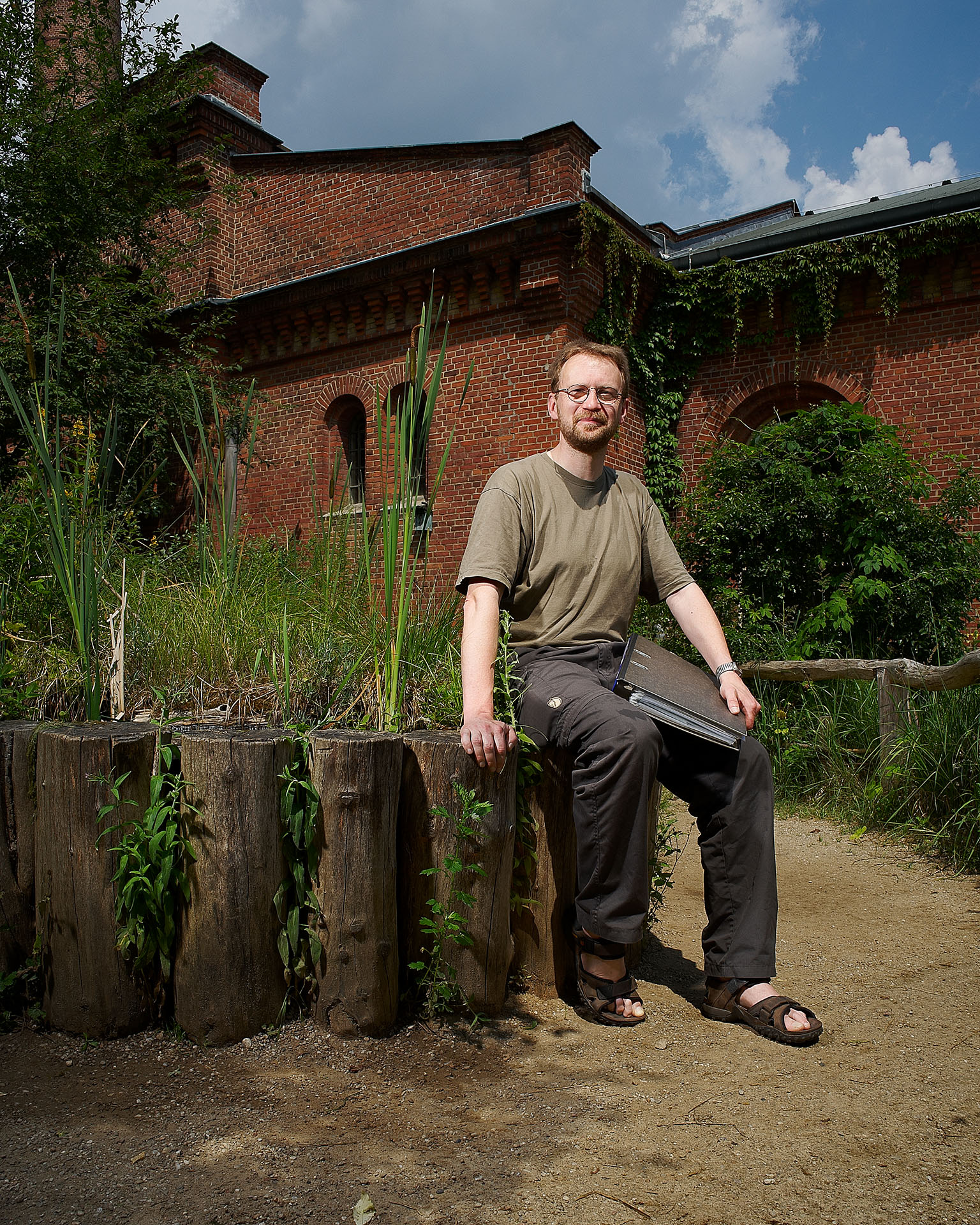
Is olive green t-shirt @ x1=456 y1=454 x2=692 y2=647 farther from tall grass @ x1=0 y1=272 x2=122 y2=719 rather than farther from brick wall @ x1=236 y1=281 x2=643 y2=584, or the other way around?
brick wall @ x1=236 y1=281 x2=643 y2=584

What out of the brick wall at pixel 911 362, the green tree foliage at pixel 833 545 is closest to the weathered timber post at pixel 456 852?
the green tree foliage at pixel 833 545

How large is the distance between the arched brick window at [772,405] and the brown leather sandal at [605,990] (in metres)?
8.34

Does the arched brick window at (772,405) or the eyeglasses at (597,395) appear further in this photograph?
the arched brick window at (772,405)

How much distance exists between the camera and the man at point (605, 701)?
7.27ft

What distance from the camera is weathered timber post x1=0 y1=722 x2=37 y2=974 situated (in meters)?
2.34

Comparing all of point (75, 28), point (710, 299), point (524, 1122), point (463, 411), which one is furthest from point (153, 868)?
point (75, 28)

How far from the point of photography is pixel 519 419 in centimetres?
940

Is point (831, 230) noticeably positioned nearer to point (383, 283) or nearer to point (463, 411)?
point (463, 411)

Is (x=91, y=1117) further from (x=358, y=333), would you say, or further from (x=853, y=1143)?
(x=358, y=333)

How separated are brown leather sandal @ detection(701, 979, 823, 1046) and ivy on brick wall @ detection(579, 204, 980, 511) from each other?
790cm

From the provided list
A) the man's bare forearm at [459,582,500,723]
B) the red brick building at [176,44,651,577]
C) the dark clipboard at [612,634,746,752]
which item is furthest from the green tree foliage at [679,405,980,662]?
the man's bare forearm at [459,582,500,723]

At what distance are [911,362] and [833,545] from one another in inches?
120

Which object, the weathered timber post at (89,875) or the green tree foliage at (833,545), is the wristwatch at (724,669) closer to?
the weathered timber post at (89,875)

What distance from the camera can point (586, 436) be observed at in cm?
268
